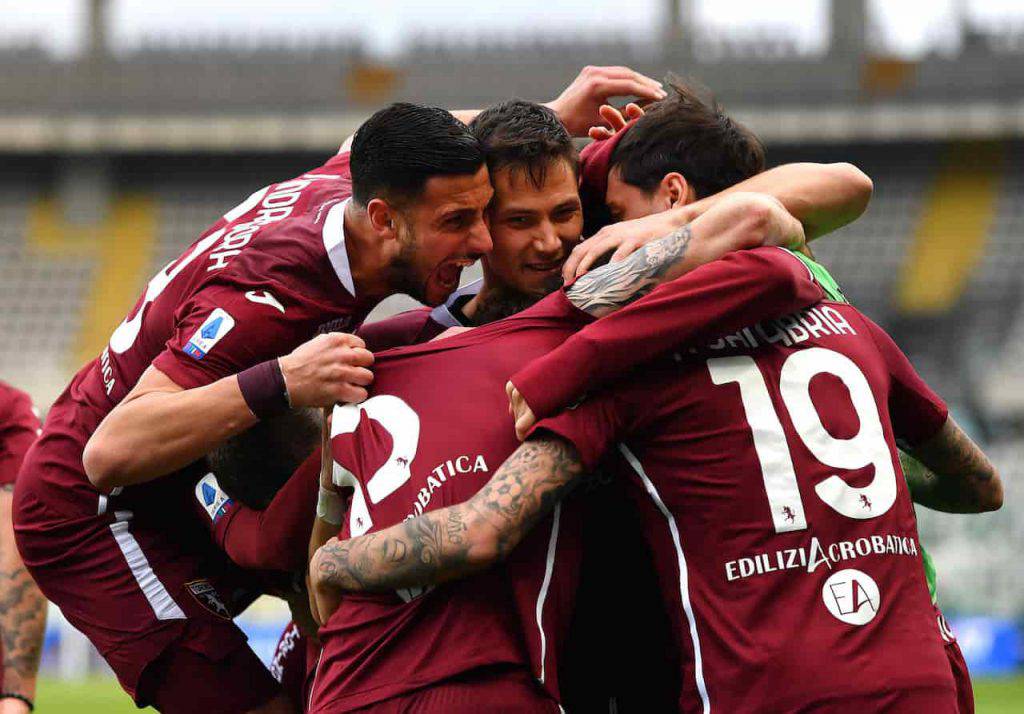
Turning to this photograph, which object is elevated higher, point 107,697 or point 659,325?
point 659,325

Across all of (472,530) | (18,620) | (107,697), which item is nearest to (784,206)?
(472,530)

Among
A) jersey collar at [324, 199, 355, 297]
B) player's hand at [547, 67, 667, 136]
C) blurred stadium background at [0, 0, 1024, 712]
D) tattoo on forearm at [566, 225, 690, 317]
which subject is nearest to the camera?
tattoo on forearm at [566, 225, 690, 317]

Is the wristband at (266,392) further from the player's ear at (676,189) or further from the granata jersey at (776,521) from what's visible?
the player's ear at (676,189)

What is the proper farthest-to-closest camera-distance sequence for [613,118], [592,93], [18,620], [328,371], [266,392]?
[18,620], [592,93], [613,118], [266,392], [328,371]

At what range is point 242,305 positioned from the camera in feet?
12.3

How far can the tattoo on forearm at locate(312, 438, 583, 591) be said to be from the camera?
2891 mm

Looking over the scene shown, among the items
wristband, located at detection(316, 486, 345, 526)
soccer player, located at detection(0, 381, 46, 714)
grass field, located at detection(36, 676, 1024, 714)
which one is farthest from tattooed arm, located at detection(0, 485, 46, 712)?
grass field, located at detection(36, 676, 1024, 714)

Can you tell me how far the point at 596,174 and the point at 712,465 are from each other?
47.4 inches

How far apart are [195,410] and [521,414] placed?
967 mm

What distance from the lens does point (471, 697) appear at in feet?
9.62

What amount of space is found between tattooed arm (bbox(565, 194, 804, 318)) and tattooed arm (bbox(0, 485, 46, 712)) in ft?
9.52

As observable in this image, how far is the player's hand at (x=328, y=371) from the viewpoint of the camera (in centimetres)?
329

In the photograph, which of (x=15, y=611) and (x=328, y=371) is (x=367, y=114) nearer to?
(x=15, y=611)

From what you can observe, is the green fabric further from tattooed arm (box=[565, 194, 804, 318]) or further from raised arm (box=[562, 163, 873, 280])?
raised arm (box=[562, 163, 873, 280])
